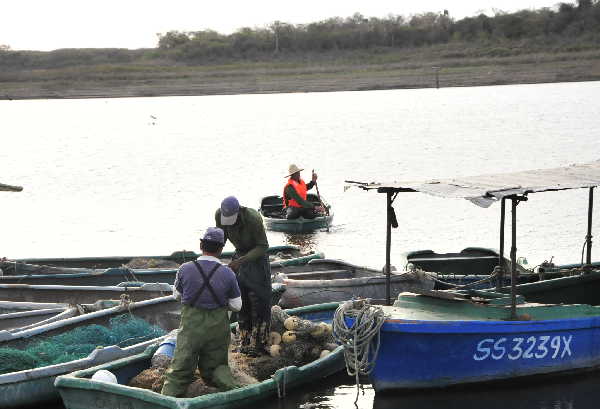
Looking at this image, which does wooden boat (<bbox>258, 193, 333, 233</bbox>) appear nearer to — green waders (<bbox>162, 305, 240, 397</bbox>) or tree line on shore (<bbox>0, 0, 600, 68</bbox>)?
green waders (<bbox>162, 305, 240, 397</bbox>)

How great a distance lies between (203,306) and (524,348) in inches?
156

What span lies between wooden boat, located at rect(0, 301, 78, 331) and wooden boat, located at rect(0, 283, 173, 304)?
92 centimetres

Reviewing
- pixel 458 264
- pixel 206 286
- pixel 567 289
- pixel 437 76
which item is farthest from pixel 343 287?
pixel 437 76

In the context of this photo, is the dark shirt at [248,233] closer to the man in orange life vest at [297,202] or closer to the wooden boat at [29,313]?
the wooden boat at [29,313]

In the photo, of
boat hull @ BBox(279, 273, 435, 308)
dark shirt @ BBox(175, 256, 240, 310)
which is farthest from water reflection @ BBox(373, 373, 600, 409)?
dark shirt @ BBox(175, 256, 240, 310)

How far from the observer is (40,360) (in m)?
11.2

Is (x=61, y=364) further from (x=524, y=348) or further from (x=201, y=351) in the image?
(x=524, y=348)

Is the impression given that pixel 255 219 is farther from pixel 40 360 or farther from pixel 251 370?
pixel 40 360

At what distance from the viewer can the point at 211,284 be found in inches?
365

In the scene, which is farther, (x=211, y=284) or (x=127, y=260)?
(x=127, y=260)

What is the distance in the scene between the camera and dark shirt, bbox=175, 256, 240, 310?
30.5ft

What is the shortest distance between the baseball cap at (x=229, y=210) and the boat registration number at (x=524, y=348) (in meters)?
2.98

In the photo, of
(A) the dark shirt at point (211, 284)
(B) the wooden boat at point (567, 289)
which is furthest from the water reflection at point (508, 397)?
(A) the dark shirt at point (211, 284)

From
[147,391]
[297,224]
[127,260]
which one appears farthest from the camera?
[297,224]
